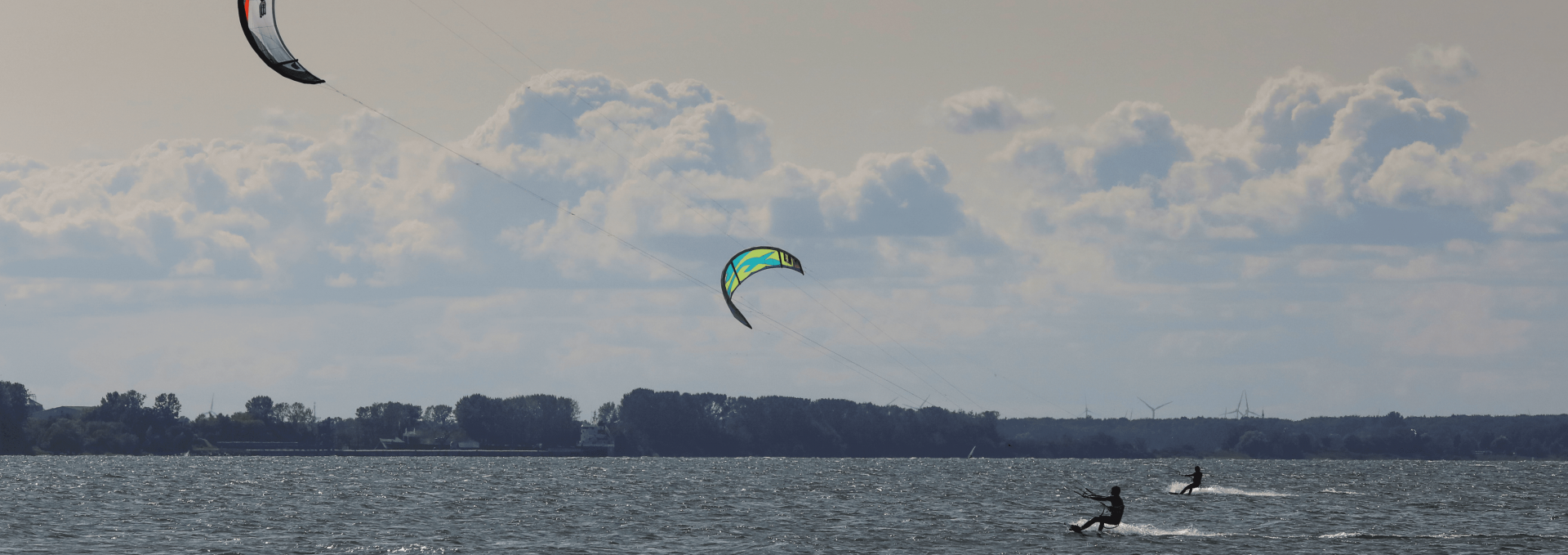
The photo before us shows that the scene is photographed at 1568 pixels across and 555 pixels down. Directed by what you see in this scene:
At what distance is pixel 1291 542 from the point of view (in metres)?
45.9

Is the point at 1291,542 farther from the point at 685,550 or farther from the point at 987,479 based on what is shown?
the point at 987,479

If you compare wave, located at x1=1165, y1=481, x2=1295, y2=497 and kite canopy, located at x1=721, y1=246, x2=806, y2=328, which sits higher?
kite canopy, located at x1=721, y1=246, x2=806, y2=328

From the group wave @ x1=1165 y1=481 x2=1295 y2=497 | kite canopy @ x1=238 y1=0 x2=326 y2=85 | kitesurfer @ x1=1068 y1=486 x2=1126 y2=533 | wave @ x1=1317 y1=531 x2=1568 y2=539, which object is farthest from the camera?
wave @ x1=1165 y1=481 x2=1295 y2=497

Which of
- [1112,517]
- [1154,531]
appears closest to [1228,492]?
[1154,531]

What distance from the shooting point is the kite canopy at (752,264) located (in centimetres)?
4894

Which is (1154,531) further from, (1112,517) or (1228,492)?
(1228,492)

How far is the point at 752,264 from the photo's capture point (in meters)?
50.2

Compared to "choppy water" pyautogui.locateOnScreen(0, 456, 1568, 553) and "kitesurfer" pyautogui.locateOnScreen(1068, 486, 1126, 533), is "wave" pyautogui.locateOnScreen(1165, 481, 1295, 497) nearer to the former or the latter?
"choppy water" pyautogui.locateOnScreen(0, 456, 1568, 553)

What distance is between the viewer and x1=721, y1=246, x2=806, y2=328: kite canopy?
48.9 m

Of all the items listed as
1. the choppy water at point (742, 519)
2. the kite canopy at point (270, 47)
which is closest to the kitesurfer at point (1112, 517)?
the choppy water at point (742, 519)

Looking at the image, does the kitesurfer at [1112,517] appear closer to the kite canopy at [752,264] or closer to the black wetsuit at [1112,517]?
the black wetsuit at [1112,517]

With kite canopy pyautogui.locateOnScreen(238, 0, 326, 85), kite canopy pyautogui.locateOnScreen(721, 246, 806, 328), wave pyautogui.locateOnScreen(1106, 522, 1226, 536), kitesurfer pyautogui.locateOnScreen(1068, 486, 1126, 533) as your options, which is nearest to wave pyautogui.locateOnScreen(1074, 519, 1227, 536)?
wave pyautogui.locateOnScreen(1106, 522, 1226, 536)

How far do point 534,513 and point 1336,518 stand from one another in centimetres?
3203

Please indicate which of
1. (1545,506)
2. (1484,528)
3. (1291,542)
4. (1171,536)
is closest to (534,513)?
(1171,536)
